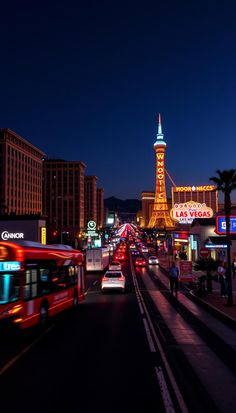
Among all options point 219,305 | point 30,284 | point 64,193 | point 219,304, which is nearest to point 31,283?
point 30,284

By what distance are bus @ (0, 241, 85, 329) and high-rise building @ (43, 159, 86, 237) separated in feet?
485

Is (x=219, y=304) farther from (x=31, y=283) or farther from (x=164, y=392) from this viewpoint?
(x=164, y=392)

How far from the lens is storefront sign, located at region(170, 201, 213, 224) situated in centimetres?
8326

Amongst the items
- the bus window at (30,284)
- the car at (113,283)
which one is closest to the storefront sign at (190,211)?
the car at (113,283)

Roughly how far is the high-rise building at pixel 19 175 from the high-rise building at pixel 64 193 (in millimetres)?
22434

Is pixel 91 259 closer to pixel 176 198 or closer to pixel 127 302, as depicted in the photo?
pixel 127 302

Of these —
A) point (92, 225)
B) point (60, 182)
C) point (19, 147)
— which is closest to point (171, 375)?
point (92, 225)

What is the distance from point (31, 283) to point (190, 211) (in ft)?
235

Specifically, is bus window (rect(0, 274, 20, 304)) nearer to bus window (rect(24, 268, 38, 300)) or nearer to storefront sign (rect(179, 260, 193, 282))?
bus window (rect(24, 268, 38, 300))

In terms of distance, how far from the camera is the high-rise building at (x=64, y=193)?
548 ft

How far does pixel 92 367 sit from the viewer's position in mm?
10734

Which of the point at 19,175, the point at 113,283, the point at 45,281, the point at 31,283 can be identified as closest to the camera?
the point at 31,283

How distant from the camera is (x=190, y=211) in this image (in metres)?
83.8

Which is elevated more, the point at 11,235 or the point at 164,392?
the point at 11,235
